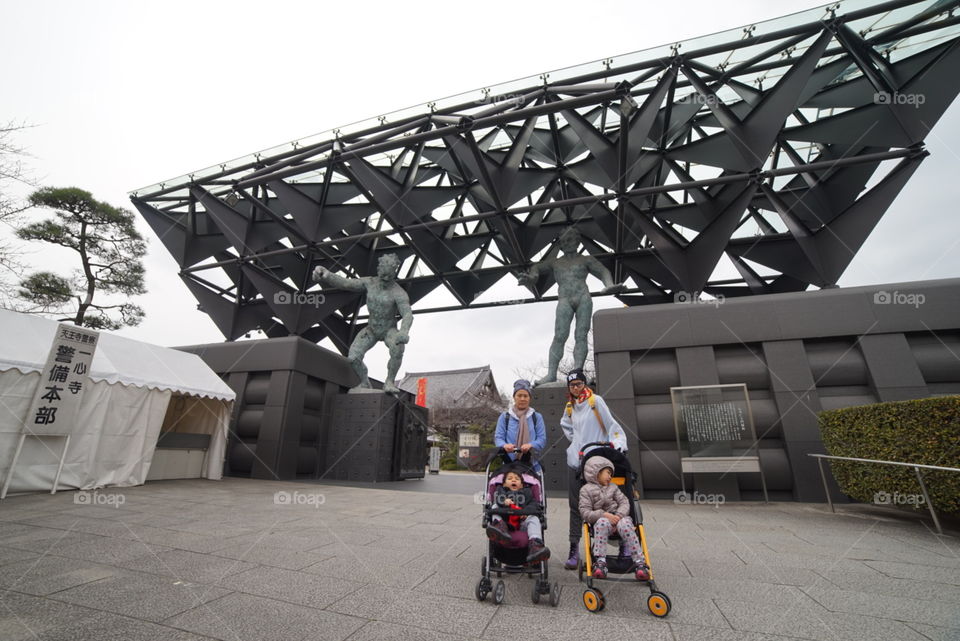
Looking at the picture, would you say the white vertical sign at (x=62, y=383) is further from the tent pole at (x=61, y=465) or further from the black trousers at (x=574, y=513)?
the black trousers at (x=574, y=513)

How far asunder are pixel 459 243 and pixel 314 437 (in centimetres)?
786

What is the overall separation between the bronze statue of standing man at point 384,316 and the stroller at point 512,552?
8.64 meters

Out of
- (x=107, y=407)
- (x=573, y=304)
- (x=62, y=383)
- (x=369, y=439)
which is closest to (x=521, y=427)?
(x=573, y=304)

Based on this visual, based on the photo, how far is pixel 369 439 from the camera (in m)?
10.9

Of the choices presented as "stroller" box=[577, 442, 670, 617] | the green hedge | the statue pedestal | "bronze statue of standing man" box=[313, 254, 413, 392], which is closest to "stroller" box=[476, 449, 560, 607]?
"stroller" box=[577, 442, 670, 617]

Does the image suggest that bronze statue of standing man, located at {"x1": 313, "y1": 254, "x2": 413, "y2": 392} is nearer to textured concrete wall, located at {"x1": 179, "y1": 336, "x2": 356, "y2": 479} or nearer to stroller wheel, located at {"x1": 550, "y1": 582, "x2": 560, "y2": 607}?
textured concrete wall, located at {"x1": 179, "y1": 336, "x2": 356, "y2": 479}

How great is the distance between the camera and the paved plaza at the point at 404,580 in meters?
2.16

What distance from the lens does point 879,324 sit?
289 inches

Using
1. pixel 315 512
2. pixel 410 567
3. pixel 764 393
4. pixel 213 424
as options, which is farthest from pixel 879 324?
pixel 213 424

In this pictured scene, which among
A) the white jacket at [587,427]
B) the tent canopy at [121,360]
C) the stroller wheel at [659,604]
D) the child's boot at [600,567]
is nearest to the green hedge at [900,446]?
the white jacket at [587,427]

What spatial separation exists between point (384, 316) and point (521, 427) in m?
9.08

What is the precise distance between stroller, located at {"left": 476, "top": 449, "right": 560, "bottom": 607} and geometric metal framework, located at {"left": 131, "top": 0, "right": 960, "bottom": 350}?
8019 mm

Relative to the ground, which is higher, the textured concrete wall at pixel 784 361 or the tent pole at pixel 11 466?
the textured concrete wall at pixel 784 361

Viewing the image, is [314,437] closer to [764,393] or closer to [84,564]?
[84,564]
